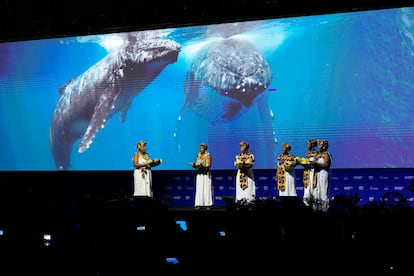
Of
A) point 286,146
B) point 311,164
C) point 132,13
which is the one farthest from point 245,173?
point 132,13

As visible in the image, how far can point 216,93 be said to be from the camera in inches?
415

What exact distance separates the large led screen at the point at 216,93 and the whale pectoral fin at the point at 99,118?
0.02 m

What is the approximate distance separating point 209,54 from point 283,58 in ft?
4.27

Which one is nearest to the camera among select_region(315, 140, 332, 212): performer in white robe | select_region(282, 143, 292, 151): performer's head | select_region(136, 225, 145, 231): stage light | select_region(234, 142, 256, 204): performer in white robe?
select_region(136, 225, 145, 231): stage light

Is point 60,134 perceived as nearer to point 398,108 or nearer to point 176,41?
point 176,41

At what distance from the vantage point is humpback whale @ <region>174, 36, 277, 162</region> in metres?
10.3

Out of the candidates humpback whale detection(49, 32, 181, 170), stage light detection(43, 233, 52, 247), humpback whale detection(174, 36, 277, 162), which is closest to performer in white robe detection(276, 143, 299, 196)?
humpback whale detection(174, 36, 277, 162)

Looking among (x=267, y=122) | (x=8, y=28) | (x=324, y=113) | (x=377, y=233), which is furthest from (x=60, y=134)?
(x=377, y=233)

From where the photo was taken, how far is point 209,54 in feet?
34.8

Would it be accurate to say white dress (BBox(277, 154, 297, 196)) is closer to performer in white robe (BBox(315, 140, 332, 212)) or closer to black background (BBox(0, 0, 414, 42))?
performer in white robe (BBox(315, 140, 332, 212))

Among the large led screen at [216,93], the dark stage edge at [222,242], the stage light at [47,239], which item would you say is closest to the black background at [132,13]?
the large led screen at [216,93]

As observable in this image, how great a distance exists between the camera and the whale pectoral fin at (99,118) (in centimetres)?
1116

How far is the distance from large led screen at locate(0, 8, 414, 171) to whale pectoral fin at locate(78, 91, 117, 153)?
0.02m

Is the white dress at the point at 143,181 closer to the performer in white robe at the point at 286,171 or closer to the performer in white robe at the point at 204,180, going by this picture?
the performer in white robe at the point at 204,180
